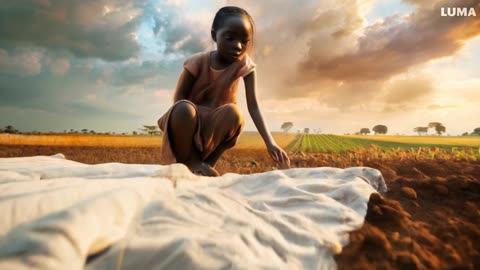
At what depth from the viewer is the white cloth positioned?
2.75ft

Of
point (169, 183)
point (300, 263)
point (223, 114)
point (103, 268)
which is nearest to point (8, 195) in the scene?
point (103, 268)

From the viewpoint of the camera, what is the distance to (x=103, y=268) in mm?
916

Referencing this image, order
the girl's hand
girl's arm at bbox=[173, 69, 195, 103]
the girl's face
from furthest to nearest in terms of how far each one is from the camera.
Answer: girl's arm at bbox=[173, 69, 195, 103] → the girl's face → the girl's hand

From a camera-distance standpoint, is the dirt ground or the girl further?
the girl

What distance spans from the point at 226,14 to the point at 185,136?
962 mm

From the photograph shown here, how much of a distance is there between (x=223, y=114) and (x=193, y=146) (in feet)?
1.07

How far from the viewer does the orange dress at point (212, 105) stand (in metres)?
2.72

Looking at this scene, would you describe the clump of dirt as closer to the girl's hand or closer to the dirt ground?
the dirt ground

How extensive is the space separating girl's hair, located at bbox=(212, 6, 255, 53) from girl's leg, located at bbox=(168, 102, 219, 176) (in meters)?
0.67

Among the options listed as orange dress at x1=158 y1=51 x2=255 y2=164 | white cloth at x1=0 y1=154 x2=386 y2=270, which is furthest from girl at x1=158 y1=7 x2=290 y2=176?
white cloth at x1=0 y1=154 x2=386 y2=270

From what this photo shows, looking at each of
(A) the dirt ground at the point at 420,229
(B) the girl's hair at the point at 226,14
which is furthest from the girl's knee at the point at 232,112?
(A) the dirt ground at the point at 420,229

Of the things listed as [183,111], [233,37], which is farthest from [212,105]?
[233,37]

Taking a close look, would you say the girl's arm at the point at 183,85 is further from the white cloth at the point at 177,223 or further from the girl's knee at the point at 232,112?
the white cloth at the point at 177,223

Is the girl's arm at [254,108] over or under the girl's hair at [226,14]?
under
